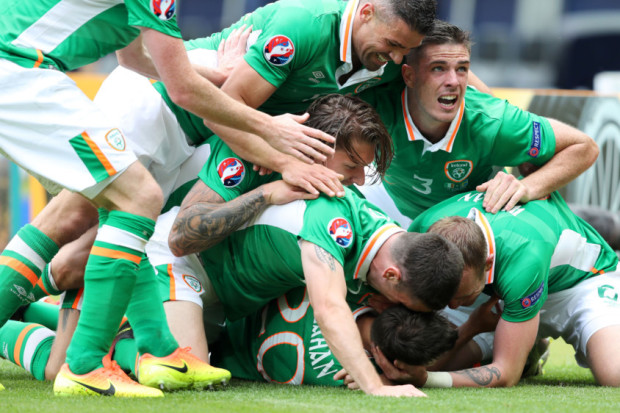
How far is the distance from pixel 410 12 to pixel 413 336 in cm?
151

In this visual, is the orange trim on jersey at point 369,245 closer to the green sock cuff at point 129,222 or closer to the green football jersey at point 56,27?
the green sock cuff at point 129,222

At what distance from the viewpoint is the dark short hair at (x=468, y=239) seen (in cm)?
369

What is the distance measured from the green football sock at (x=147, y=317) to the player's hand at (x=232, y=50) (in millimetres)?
1192

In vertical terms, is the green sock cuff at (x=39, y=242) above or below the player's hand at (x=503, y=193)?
below

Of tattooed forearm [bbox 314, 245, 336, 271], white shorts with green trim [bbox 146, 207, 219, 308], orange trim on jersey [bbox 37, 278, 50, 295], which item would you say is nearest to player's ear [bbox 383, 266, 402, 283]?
tattooed forearm [bbox 314, 245, 336, 271]

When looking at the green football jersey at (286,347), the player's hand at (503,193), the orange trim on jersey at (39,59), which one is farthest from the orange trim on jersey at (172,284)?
the player's hand at (503,193)

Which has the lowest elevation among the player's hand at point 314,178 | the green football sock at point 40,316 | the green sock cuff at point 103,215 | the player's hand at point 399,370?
the green football sock at point 40,316

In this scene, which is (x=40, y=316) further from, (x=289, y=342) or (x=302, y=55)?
(x=302, y=55)

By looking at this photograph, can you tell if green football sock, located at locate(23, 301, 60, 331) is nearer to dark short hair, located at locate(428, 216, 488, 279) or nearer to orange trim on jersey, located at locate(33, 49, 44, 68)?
orange trim on jersey, located at locate(33, 49, 44, 68)

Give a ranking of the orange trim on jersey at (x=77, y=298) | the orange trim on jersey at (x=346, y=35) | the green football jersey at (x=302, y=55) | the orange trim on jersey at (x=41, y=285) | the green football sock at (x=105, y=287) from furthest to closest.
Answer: the orange trim on jersey at (x=41, y=285)
the orange trim on jersey at (x=77, y=298)
the orange trim on jersey at (x=346, y=35)
the green football jersey at (x=302, y=55)
the green football sock at (x=105, y=287)

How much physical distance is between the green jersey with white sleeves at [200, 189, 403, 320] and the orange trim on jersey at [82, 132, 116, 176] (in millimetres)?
822

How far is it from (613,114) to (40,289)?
676 centimetres

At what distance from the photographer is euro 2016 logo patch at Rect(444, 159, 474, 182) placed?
4.62 meters

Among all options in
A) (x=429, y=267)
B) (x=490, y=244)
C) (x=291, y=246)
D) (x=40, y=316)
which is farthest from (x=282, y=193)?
(x=40, y=316)
